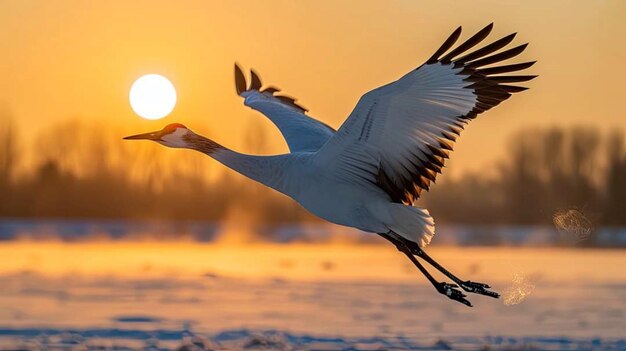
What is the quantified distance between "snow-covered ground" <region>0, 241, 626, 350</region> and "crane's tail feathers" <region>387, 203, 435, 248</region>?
3.64 m

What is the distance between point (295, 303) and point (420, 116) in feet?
26.8

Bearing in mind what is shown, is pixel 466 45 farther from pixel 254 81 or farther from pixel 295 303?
pixel 295 303

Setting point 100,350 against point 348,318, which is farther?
point 348,318

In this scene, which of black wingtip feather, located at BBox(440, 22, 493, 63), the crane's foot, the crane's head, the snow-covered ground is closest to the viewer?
black wingtip feather, located at BBox(440, 22, 493, 63)

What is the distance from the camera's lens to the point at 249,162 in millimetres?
9805

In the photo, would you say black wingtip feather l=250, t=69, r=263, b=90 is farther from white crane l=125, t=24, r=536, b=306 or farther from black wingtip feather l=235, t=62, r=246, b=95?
white crane l=125, t=24, r=536, b=306

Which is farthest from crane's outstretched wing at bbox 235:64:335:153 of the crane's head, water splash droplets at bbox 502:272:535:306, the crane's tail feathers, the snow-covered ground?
water splash droplets at bbox 502:272:535:306

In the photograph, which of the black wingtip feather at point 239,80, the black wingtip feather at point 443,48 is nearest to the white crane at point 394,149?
the black wingtip feather at point 443,48

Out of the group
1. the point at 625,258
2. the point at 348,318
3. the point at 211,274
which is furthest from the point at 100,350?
the point at 625,258

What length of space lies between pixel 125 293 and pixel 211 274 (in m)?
3.68

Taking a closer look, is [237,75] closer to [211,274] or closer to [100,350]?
[100,350]

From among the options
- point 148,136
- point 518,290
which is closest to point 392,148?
point 148,136

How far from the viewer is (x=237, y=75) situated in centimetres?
1357

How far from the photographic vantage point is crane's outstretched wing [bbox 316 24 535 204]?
28.5 feet
